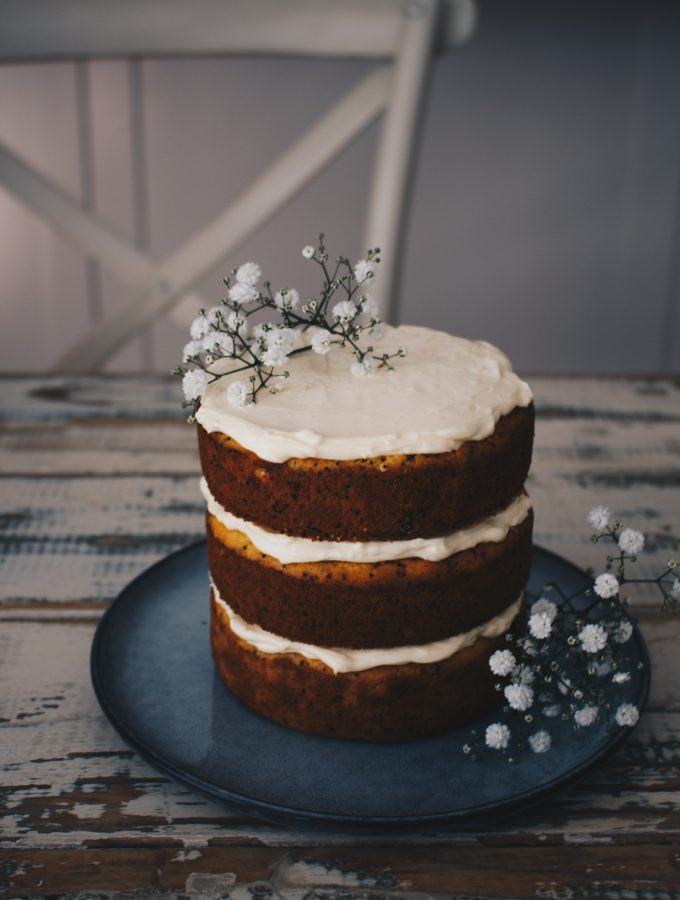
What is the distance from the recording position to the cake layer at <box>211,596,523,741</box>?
92cm

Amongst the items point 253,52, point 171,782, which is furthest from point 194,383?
point 253,52

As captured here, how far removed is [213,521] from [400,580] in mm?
219

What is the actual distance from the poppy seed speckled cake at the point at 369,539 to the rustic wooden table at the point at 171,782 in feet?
0.46

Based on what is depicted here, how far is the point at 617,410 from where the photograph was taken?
1.77 meters

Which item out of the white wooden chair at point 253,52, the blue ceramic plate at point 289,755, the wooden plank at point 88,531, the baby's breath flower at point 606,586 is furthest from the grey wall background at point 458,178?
the baby's breath flower at point 606,586

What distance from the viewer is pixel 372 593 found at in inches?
34.8

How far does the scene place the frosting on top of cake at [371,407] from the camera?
84 cm

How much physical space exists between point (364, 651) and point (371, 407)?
0.77ft

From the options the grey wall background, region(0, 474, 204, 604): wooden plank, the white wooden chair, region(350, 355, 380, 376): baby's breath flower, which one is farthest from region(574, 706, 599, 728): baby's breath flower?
the grey wall background

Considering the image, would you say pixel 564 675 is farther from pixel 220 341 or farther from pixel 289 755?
pixel 220 341

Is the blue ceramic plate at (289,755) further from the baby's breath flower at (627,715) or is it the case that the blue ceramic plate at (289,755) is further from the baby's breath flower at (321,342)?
the baby's breath flower at (321,342)

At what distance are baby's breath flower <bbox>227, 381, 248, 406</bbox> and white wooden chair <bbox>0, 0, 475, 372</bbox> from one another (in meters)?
1.22

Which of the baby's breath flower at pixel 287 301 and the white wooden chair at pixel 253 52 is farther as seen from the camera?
the white wooden chair at pixel 253 52

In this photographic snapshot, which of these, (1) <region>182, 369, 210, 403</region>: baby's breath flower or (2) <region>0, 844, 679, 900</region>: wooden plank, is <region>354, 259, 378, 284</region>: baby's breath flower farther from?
(2) <region>0, 844, 679, 900</region>: wooden plank
